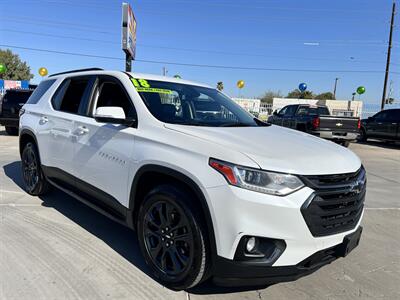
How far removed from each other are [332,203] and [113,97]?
8.44 feet

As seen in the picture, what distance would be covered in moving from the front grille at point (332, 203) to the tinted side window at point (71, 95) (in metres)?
2.98

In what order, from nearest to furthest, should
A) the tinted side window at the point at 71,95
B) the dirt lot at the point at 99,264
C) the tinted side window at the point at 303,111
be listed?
the dirt lot at the point at 99,264, the tinted side window at the point at 71,95, the tinted side window at the point at 303,111

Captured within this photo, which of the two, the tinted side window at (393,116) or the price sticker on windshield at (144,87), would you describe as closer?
the price sticker on windshield at (144,87)

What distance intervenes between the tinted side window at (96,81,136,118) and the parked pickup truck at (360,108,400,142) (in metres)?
15.9

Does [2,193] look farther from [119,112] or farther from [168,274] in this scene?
[168,274]

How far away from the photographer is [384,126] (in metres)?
17.0

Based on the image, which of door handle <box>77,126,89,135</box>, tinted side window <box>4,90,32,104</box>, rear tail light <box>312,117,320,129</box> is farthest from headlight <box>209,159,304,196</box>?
tinted side window <box>4,90,32,104</box>

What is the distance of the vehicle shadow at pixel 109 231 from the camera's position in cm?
301

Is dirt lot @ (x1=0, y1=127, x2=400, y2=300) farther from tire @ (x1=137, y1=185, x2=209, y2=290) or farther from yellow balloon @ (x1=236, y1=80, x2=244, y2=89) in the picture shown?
yellow balloon @ (x1=236, y1=80, x2=244, y2=89)

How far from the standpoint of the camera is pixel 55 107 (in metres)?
4.75

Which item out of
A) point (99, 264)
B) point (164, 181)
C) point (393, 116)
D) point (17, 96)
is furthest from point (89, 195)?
point (393, 116)

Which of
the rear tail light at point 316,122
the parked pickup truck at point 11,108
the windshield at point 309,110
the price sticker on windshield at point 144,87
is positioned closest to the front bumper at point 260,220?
the price sticker on windshield at point 144,87

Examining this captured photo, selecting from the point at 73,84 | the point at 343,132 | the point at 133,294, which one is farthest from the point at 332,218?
the point at 343,132

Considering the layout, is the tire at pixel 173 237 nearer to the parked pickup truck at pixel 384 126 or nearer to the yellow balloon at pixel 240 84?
the parked pickup truck at pixel 384 126
